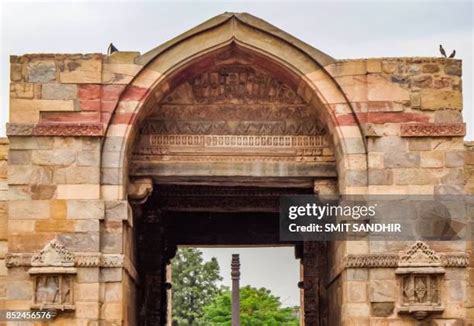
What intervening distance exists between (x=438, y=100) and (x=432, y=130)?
37 centimetres

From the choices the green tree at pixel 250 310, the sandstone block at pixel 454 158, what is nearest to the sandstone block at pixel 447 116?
the sandstone block at pixel 454 158

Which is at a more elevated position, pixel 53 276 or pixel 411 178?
pixel 411 178

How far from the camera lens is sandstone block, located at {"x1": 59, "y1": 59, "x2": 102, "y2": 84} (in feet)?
33.9

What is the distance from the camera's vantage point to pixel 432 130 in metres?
10.3

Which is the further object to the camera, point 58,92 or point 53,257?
point 58,92

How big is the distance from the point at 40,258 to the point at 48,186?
79 cm

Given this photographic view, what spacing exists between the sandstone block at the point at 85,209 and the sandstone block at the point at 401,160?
3.15 metres

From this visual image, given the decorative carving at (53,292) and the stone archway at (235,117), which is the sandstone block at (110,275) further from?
the stone archway at (235,117)

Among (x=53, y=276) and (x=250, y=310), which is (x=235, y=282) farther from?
(x=250, y=310)

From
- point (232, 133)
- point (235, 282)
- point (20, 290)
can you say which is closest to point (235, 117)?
point (232, 133)

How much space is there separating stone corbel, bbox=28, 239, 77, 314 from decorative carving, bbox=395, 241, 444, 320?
3.48m

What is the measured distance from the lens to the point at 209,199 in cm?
1385

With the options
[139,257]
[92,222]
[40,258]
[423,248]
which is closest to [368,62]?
[423,248]

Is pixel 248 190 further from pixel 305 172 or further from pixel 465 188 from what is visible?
pixel 465 188
